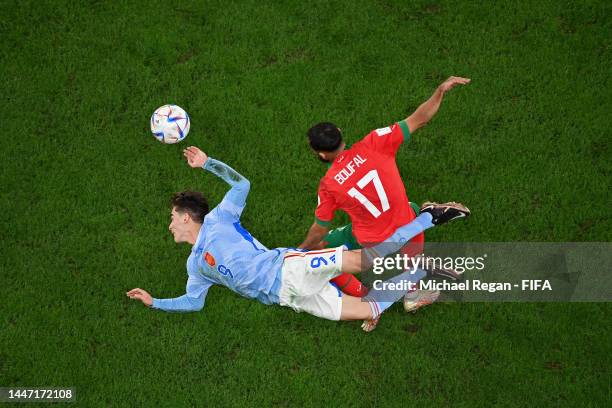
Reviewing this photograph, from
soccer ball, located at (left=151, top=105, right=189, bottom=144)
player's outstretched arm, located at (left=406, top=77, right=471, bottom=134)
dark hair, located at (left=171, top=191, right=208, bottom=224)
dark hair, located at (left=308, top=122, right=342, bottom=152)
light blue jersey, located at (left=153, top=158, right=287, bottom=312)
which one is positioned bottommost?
light blue jersey, located at (left=153, top=158, right=287, bottom=312)

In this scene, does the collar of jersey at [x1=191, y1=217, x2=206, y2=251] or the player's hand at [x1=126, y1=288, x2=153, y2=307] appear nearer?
the collar of jersey at [x1=191, y1=217, x2=206, y2=251]

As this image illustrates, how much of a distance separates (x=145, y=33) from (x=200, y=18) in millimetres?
781

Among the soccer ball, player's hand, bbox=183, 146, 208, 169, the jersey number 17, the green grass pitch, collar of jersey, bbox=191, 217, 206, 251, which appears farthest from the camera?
the soccer ball

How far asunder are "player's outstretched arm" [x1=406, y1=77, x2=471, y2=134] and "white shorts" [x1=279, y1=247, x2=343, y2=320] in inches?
58.7

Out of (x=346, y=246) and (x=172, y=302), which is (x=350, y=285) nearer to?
(x=346, y=246)

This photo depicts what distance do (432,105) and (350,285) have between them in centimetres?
225

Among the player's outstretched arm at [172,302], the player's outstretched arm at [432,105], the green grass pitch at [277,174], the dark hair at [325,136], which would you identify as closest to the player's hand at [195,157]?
the dark hair at [325,136]

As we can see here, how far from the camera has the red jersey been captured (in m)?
7.19

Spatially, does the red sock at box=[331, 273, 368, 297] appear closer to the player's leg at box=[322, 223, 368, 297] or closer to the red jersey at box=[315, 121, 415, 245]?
the player's leg at box=[322, 223, 368, 297]

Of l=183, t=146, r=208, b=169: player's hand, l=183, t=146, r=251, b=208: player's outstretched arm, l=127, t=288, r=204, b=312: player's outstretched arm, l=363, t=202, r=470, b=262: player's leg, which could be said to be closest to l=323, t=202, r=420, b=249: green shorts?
l=363, t=202, r=470, b=262: player's leg

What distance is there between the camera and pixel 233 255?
24.7 ft

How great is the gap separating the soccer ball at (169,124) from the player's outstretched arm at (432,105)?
281cm

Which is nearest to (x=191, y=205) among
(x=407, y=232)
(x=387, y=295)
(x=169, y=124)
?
(x=169, y=124)

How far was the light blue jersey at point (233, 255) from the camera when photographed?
24.7 feet
